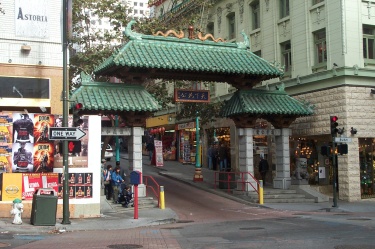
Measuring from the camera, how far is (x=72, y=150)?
15.7 metres

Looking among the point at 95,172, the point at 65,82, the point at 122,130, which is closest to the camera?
the point at 65,82

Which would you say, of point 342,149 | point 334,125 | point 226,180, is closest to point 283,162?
point 226,180

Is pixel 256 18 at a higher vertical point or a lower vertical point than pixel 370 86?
higher

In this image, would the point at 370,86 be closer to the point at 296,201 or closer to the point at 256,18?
the point at 296,201

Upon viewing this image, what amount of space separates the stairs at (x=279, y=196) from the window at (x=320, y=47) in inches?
288

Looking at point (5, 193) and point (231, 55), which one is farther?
point (231, 55)

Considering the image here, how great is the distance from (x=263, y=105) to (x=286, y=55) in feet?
22.4

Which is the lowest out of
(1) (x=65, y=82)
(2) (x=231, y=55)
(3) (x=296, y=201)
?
(3) (x=296, y=201)

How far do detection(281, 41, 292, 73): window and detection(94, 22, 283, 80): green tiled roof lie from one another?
5.36 metres

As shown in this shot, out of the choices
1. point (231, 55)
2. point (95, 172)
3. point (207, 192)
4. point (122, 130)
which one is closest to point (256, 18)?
point (231, 55)

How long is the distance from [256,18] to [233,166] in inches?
404

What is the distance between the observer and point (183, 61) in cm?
2142

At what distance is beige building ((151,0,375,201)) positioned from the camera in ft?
77.7

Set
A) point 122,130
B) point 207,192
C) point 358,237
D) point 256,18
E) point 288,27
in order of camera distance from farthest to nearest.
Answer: point 256,18
point 288,27
point 207,192
point 122,130
point 358,237
